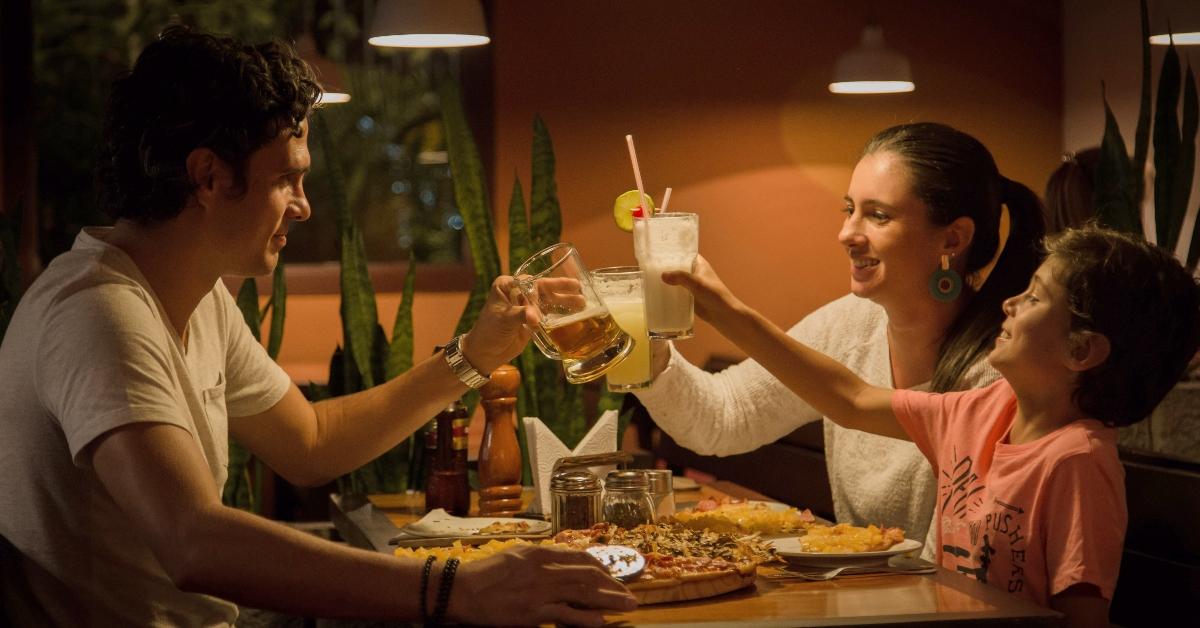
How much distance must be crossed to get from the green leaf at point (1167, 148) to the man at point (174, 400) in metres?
1.74

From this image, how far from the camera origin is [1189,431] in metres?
2.88

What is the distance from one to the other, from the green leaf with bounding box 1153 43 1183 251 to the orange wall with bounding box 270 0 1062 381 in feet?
9.62

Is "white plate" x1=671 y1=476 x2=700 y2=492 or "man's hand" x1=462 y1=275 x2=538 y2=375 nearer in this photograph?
"man's hand" x1=462 y1=275 x2=538 y2=375

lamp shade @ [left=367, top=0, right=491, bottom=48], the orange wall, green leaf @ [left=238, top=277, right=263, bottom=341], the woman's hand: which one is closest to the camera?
the woman's hand

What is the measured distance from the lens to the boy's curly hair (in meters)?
2.00

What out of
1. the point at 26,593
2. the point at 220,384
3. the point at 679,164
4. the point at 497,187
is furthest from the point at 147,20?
the point at 26,593

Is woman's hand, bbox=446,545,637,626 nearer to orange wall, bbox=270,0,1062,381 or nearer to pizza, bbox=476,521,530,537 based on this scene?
pizza, bbox=476,521,530,537

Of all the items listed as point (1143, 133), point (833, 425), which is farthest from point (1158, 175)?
point (833, 425)

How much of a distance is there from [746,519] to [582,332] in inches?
15.9

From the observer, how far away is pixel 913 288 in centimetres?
258

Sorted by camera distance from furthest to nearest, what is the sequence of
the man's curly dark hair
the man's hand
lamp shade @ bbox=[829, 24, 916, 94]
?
1. lamp shade @ bbox=[829, 24, 916, 94]
2. the man's hand
3. the man's curly dark hair

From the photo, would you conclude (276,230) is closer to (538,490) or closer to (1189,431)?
(538,490)

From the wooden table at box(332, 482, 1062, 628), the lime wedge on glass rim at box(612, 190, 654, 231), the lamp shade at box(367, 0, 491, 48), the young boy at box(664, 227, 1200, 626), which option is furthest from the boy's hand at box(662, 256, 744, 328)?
the lamp shade at box(367, 0, 491, 48)

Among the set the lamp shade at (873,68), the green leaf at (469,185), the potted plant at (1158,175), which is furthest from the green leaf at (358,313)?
the lamp shade at (873,68)
